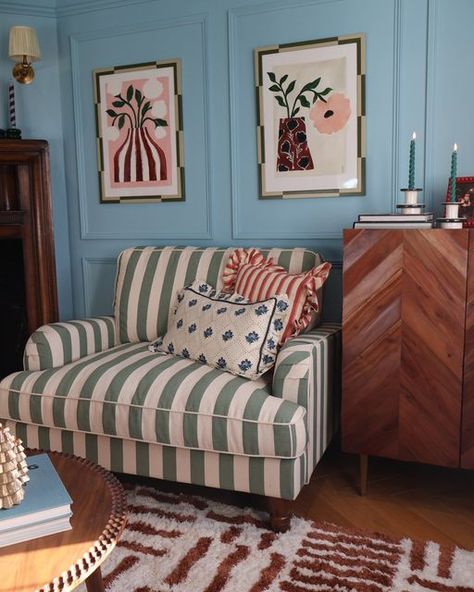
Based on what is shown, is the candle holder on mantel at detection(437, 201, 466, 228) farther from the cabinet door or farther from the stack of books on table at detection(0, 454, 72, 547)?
the stack of books on table at detection(0, 454, 72, 547)

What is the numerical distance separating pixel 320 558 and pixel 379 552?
192 mm

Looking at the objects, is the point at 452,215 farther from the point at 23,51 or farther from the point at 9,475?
the point at 23,51

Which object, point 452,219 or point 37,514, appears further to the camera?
point 452,219

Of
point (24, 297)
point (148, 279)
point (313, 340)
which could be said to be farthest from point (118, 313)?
point (313, 340)

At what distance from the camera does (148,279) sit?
2.88 meters

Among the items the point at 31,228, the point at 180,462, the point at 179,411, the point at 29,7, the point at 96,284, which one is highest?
the point at 29,7

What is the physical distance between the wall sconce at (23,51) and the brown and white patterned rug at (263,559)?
2279mm

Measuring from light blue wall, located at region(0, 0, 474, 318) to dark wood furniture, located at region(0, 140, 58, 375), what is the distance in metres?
0.16

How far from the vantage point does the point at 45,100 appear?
332 centimetres

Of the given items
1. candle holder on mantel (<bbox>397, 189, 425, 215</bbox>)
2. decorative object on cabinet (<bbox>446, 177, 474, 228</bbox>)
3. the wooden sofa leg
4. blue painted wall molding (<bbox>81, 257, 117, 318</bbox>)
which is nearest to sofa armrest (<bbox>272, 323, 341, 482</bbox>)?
the wooden sofa leg

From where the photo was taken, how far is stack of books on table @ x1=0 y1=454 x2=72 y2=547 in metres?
1.24

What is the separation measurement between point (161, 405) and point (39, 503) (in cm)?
80

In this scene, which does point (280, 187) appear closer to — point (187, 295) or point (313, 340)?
point (187, 295)

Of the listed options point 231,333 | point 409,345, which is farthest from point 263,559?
point 409,345
